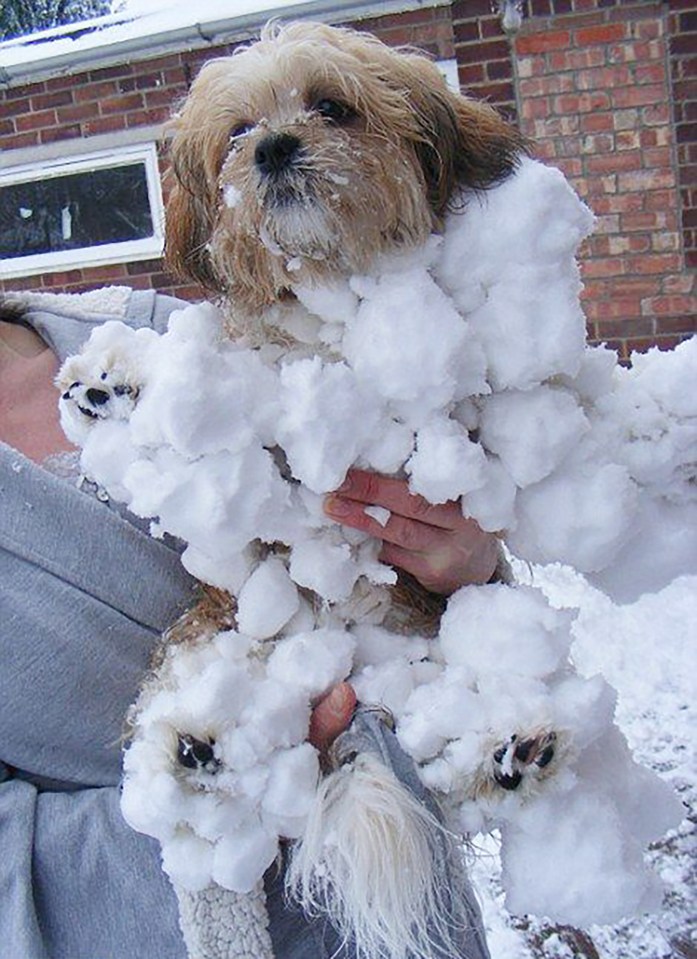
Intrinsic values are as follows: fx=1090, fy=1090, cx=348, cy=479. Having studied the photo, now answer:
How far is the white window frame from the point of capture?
6.43 meters

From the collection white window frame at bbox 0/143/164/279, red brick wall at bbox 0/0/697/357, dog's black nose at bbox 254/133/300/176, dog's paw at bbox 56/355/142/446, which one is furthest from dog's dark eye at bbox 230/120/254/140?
white window frame at bbox 0/143/164/279

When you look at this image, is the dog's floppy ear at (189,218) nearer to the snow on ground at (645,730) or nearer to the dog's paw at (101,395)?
the dog's paw at (101,395)

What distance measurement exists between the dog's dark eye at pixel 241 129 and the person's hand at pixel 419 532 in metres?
0.54

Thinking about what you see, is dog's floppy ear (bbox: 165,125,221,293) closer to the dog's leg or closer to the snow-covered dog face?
the snow-covered dog face

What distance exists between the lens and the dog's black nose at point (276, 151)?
1.51 metres

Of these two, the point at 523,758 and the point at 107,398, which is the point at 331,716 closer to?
the point at 523,758

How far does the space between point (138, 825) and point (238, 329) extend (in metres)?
0.70

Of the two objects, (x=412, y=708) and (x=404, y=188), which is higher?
(x=404, y=188)

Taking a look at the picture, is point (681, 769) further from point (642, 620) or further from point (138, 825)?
point (138, 825)

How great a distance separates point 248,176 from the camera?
1544mm

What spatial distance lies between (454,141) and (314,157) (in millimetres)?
254

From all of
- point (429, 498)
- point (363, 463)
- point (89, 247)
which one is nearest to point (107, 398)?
point (363, 463)

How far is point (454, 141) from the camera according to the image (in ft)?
5.40

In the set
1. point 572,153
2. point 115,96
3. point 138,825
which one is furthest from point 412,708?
point 115,96
